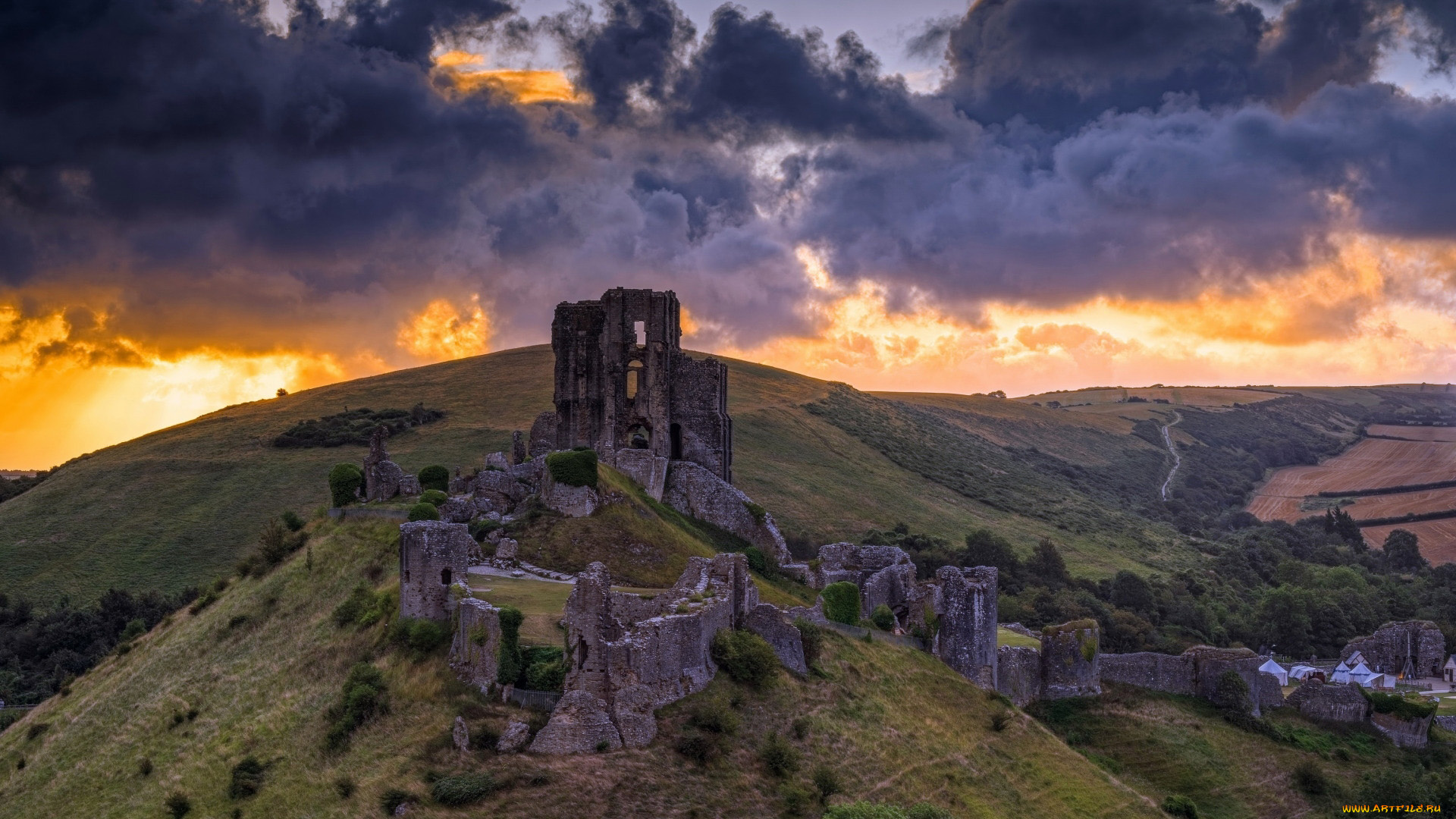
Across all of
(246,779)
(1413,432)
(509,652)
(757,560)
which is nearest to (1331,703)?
(757,560)

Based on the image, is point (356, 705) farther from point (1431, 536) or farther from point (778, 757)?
point (1431, 536)

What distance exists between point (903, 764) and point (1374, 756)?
25.5 meters

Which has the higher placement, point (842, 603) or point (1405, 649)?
point (842, 603)

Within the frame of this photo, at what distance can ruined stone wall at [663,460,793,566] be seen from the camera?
182ft

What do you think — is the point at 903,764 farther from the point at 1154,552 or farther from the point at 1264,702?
the point at 1154,552

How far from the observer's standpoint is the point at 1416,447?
554 feet

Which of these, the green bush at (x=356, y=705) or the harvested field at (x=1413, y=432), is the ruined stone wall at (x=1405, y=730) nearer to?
the green bush at (x=356, y=705)

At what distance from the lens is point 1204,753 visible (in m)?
45.4

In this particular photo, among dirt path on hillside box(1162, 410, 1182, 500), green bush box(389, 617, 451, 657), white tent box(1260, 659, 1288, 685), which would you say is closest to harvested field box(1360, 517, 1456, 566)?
dirt path on hillside box(1162, 410, 1182, 500)

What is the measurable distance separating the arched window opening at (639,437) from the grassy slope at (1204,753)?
959 inches

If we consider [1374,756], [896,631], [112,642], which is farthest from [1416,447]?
[112,642]

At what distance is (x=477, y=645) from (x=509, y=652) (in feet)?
4.08

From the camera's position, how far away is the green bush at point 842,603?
41781 mm

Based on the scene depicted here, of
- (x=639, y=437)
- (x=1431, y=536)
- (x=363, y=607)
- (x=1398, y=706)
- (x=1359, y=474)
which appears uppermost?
(x=639, y=437)
